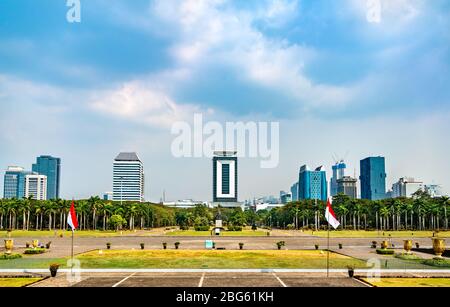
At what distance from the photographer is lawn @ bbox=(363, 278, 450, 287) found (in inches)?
987

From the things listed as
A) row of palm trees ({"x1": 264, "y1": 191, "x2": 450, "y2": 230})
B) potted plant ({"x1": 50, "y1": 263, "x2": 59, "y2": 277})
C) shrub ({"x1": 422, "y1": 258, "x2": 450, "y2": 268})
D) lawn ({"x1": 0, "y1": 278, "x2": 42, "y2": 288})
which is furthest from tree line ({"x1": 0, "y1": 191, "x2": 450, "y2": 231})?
shrub ({"x1": 422, "y1": 258, "x2": 450, "y2": 268})

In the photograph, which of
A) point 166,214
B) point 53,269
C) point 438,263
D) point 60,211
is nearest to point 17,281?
point 53,269

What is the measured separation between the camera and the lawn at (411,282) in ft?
82.2

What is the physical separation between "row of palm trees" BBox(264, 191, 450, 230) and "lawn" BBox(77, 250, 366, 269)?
2963 inches

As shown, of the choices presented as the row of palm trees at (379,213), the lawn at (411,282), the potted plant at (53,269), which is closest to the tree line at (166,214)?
the row of palm trees at (379,213)

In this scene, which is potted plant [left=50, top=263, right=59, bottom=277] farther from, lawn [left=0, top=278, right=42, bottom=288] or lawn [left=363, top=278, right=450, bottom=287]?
lawn [left=363, top=278, right=450, bottom=287]

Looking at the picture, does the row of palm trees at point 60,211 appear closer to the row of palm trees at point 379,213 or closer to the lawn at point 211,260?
the row of palm trees at point 379,213

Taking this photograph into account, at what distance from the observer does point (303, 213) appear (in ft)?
430

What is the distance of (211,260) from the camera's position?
37.9 meters

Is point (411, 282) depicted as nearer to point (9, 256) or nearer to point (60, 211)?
point (9, 256)

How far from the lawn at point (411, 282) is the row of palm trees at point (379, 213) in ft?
279

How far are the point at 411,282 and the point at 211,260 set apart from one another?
1810cm
